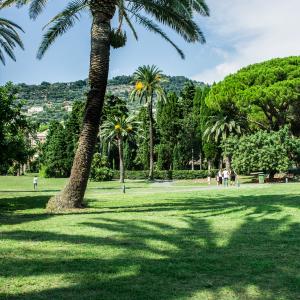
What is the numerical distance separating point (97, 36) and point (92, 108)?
2529 millimetres

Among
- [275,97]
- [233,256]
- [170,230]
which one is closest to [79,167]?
[170,230]

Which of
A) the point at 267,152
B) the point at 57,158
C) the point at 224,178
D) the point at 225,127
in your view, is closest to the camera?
the point at 224,178

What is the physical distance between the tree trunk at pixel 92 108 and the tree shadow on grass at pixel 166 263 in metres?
5.35

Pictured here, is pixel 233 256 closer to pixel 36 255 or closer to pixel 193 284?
pixel 193 284

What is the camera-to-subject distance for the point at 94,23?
55.8 ft

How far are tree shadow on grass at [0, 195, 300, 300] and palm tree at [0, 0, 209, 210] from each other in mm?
5393

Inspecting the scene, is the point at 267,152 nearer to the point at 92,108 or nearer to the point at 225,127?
the point at 225,127

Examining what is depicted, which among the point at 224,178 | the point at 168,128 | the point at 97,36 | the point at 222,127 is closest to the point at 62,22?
the point at 97,36

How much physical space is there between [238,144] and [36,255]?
140 feet

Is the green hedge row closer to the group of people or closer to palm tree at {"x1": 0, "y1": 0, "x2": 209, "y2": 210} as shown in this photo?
the group of people

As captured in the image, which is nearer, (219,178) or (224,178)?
(224,178)

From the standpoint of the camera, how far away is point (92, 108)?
1650 cm

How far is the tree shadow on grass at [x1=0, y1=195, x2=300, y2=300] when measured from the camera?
588cm

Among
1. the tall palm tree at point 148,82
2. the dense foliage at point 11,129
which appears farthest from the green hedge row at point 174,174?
the dense foliage at point 11,129
